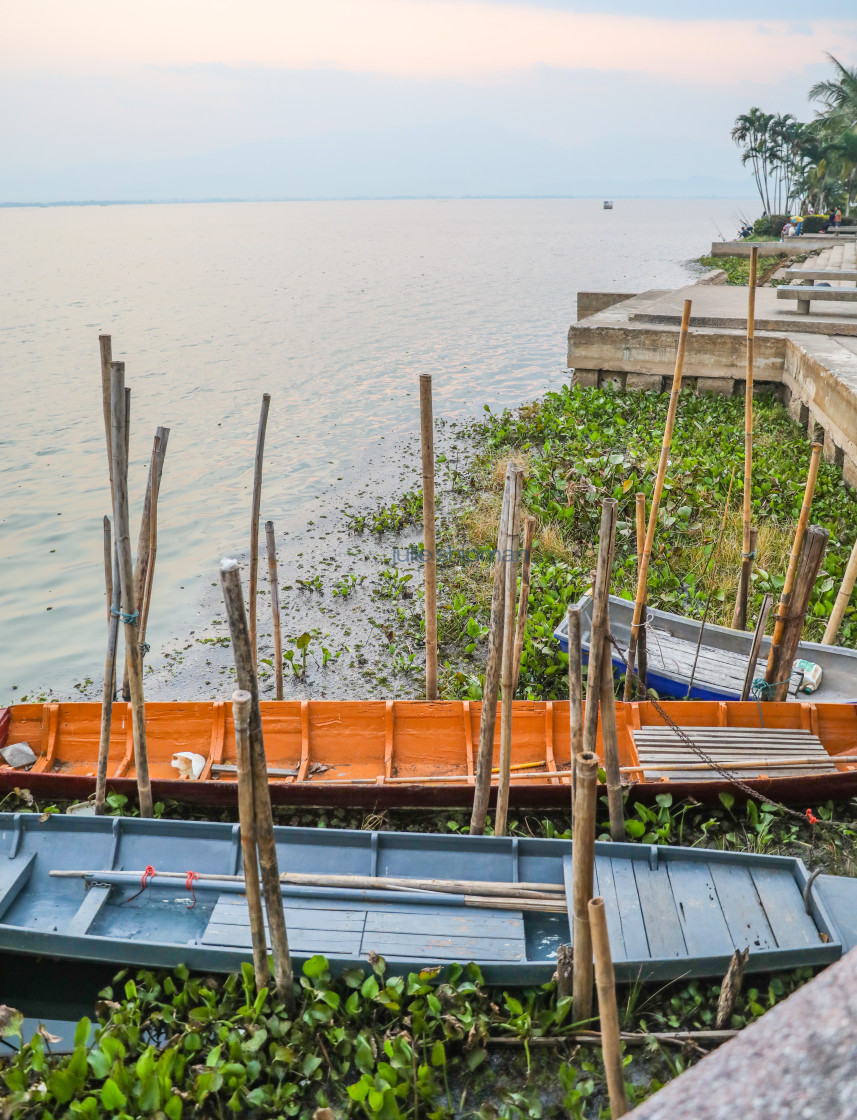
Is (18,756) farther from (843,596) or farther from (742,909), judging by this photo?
(843,596)

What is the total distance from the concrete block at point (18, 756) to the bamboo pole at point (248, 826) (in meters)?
3.19

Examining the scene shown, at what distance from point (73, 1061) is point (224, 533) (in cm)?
1035

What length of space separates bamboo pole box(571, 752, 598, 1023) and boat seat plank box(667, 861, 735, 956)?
0.72m

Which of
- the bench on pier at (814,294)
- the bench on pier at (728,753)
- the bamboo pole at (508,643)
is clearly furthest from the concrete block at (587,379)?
the bamboo pole at (508,643)

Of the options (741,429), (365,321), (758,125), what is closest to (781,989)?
(741,429)

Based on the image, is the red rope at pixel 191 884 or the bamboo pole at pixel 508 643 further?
the red rope at pixel 191 884

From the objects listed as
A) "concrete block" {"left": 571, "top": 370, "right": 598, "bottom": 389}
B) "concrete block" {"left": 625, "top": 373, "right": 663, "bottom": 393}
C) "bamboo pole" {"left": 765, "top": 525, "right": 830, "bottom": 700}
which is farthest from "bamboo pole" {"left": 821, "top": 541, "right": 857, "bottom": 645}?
"concrete block" {"left": 571, "top": 370, "right": 598, "bottom": 389}

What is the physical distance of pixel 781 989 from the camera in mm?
4328

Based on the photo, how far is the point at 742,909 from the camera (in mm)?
4574

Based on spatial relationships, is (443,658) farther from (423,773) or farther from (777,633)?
(777,633)

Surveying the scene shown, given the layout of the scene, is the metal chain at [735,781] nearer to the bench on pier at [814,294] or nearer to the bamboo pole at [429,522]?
the bamboo pole at [429,522]

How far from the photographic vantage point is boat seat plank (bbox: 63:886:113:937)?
467 centimetres

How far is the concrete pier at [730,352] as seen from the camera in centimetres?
1214

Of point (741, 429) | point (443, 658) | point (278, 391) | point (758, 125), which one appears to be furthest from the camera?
point (758, 125)
